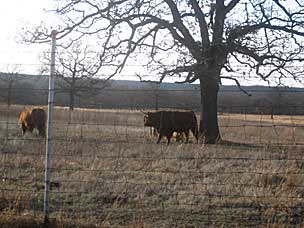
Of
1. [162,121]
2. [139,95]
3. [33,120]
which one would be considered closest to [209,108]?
[162,121]

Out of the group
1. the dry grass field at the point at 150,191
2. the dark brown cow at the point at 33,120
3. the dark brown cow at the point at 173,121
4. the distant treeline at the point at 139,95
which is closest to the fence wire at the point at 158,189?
the dry grass field at the point at 150,191

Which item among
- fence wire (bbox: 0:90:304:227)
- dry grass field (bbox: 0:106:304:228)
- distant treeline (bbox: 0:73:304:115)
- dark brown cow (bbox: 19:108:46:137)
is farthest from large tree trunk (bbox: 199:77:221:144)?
dry grass field (bbox: 0:106:304:228)

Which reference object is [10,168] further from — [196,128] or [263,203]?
[196,128]

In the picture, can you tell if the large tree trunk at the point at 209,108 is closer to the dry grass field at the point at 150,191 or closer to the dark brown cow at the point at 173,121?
the dark brown cow at the point at 173,121

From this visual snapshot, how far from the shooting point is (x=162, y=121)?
70.4ft

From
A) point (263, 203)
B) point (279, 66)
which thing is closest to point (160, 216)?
point (263, 203)

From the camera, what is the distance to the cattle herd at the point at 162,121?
69.6ft

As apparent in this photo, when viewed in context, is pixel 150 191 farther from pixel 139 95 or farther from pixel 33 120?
pixel 33 120

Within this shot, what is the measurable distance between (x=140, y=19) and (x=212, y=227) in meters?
15.9

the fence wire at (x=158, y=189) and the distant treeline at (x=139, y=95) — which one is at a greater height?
the distant treeline at (x=139, y=95)

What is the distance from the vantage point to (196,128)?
72.5 ft

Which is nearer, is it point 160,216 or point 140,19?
point 160,216

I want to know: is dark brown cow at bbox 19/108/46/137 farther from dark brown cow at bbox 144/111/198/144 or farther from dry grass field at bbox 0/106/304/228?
dry grass field at bbox 0/106/304/228

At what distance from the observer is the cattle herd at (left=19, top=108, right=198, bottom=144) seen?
21.2 m
